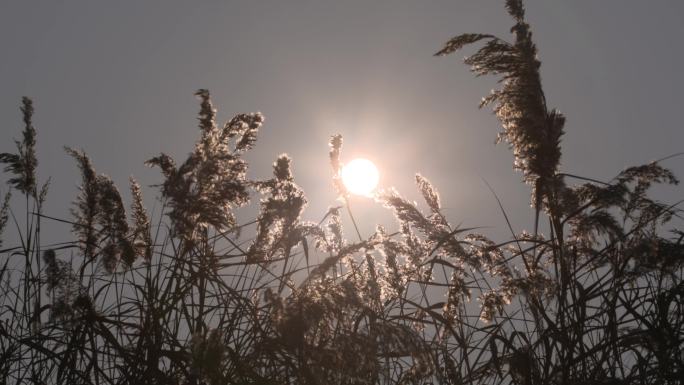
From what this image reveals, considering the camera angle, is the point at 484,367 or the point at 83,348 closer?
the point at 83,348

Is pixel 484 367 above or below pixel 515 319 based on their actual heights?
below

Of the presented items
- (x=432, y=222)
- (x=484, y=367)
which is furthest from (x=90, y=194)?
(x=484, y=367)

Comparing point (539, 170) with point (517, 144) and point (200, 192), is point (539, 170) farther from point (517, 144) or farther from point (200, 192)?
→ point (200, 192)

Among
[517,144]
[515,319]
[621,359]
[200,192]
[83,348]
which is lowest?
[83,348]

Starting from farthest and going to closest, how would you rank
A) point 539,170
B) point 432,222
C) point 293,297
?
point 432,222 < point 539,170 < point 293,297

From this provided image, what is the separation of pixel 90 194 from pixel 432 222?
2.02 metres

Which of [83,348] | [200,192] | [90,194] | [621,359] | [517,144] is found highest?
[517,144]

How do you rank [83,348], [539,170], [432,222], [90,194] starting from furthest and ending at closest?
1. [432,222]
2. [90,194]
3. [539,170]
4. [83,348]

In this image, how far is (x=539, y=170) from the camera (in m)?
3.16

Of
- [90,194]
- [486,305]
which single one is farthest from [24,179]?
[486,305]

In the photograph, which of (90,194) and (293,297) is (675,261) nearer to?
(293,297)

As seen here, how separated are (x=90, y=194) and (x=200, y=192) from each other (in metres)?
0.88

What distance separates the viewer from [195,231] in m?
3.18

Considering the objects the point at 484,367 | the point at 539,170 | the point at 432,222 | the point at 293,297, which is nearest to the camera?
the point at 293,297
